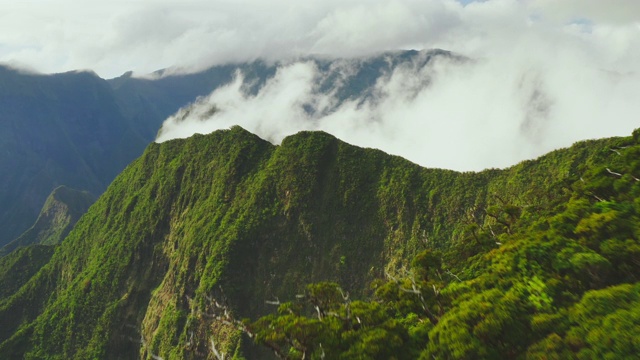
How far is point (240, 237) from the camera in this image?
118m

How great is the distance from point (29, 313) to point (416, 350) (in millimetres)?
156009

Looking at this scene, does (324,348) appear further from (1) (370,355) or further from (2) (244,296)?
(2) (244,296)

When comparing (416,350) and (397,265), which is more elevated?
(416,350)

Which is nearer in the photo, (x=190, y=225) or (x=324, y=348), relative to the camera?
(x=324, y=348)

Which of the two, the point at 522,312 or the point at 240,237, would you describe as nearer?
the point at 522,312

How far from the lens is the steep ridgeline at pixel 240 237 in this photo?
107 m

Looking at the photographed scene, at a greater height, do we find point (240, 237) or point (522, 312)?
point (522, 312)

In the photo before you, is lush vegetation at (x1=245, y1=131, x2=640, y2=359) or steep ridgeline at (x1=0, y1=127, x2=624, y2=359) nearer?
lush vegetation at (x1=245, y1=131, x2=640, y2=359)

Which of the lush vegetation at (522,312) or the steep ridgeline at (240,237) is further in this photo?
the steep ridgeline at (240,237)

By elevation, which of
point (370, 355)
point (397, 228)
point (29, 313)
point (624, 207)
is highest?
point (624, 207)

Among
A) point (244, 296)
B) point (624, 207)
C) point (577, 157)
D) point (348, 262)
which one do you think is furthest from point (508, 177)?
point (244, 296)

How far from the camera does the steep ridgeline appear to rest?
351 ft

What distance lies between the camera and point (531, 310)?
100 ft

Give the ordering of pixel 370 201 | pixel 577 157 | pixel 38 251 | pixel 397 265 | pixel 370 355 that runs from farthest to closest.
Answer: pixel 38 251
pixel 370 201
pixel 397 265
pixel 577 157
pixel 370 355
